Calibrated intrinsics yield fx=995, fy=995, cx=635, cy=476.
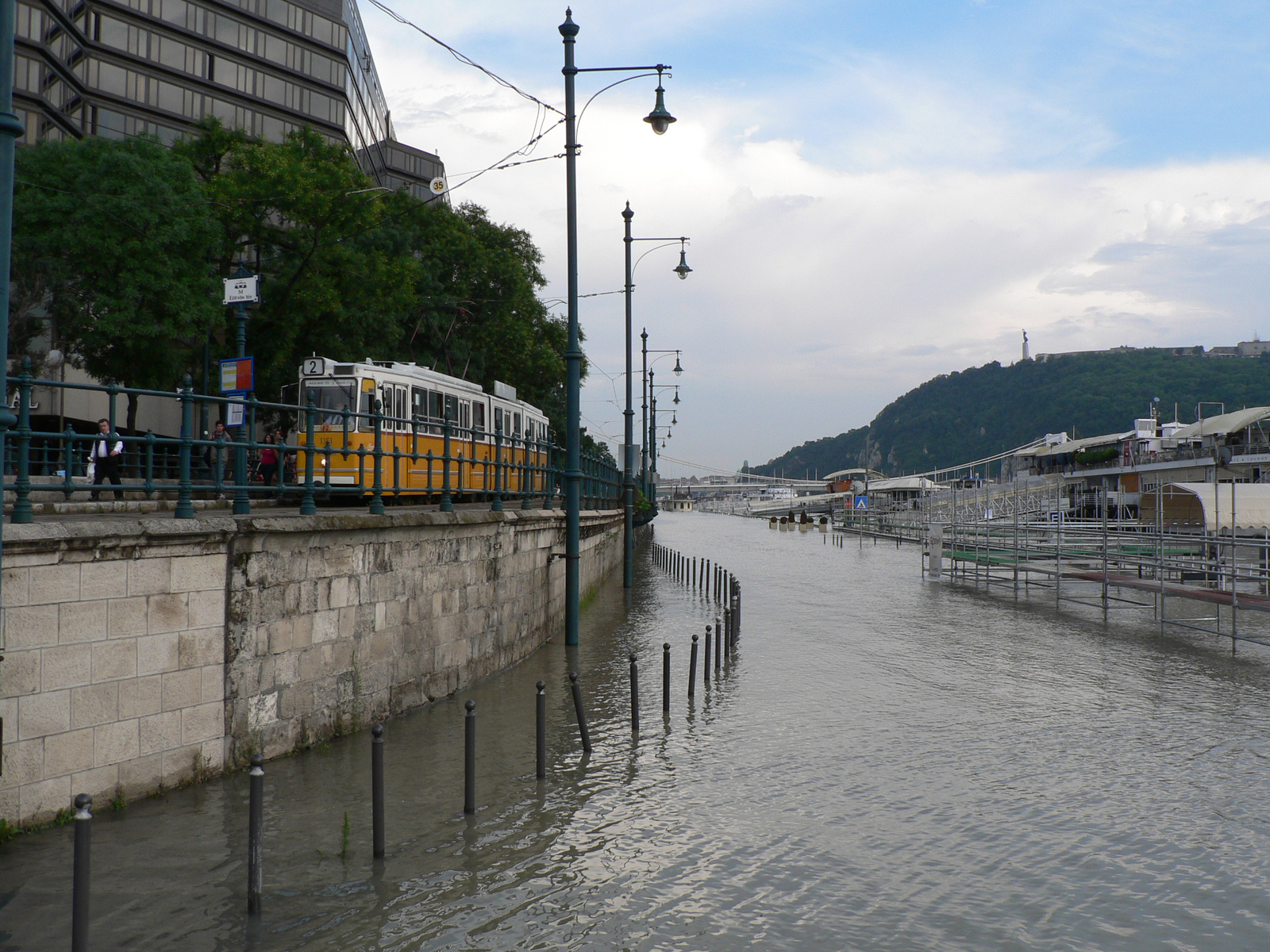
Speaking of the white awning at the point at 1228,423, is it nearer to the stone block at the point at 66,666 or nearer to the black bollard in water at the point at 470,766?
the black bollard in water at the point at 470,766

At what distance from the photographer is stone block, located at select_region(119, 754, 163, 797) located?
7.89 m

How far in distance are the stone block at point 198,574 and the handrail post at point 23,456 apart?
4.05ft

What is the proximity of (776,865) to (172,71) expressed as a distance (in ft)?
169

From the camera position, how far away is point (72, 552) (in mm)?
7453

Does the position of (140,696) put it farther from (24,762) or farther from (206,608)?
(24,762)

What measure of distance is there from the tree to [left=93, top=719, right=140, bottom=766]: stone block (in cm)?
1710

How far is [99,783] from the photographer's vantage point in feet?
25.2

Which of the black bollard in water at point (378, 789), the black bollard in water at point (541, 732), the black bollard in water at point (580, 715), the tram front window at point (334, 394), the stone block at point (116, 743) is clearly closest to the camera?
the black bollard in water at point (378, 789)

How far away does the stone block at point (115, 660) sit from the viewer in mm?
7691

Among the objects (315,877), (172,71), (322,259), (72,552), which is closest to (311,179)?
(322,259)

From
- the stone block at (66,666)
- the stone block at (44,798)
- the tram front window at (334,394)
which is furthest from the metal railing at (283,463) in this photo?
the stone block at (44,798)

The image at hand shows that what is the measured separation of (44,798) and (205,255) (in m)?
22.1

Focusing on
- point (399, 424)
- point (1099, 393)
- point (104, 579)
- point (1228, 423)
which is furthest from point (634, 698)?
point (1099, 393)

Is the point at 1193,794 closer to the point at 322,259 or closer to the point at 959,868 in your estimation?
the point at 959,868
